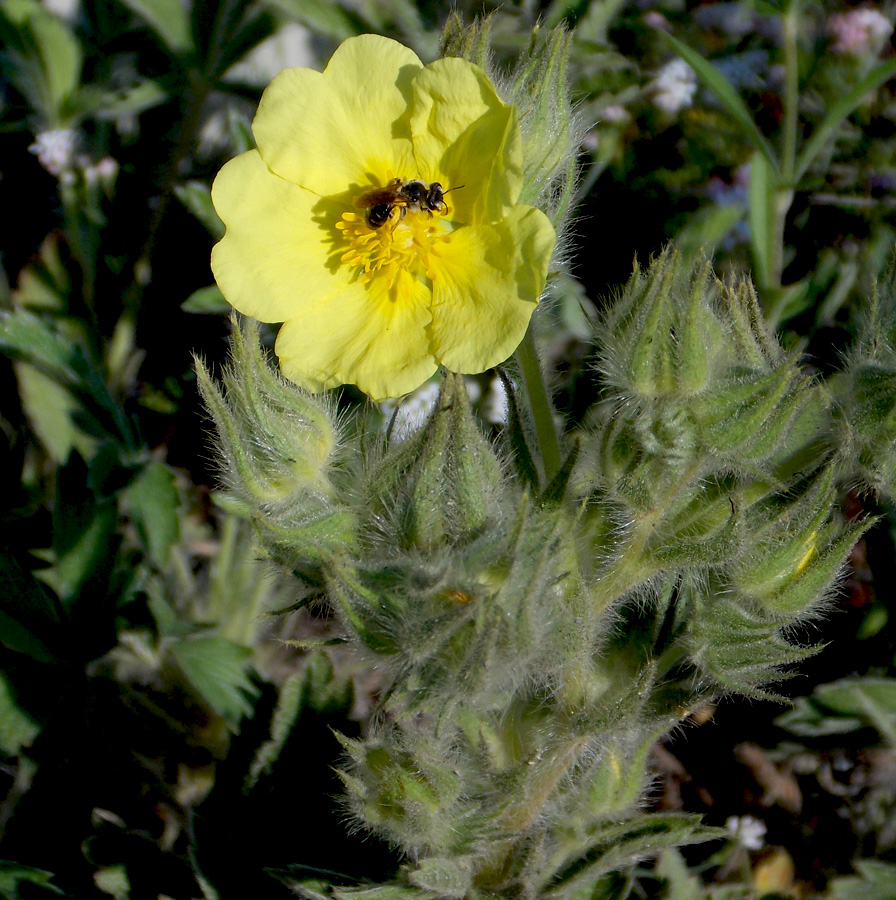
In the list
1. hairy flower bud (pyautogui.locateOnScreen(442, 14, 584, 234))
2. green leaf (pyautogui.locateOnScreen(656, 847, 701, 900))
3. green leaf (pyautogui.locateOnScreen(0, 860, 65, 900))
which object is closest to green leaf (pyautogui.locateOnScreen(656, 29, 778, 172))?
hairy flower bud (pyautogui.locateOnScreen(442, 14, 584, 234))

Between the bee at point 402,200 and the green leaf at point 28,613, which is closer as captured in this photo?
the bee at point 402,200

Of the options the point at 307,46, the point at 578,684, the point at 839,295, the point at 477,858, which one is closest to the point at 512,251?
the point at 578,684

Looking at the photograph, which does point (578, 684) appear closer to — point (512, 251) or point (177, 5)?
point (512, 251)

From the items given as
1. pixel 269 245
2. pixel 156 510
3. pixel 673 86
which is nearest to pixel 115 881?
pixel 156 510

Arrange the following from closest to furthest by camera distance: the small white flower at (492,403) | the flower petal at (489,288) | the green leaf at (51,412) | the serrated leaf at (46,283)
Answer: the flower petal at (489,288) < the green leaf at (51,412) < the small white flower at (492,403) < the serrated leaf at (46,283)

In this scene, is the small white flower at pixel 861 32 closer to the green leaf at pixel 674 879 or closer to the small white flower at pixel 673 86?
the small white flower at pixel 673 86

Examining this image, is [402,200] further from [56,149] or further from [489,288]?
[56,149]

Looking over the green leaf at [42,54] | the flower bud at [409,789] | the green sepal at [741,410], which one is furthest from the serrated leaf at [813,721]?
the green leaf at [42,54]
